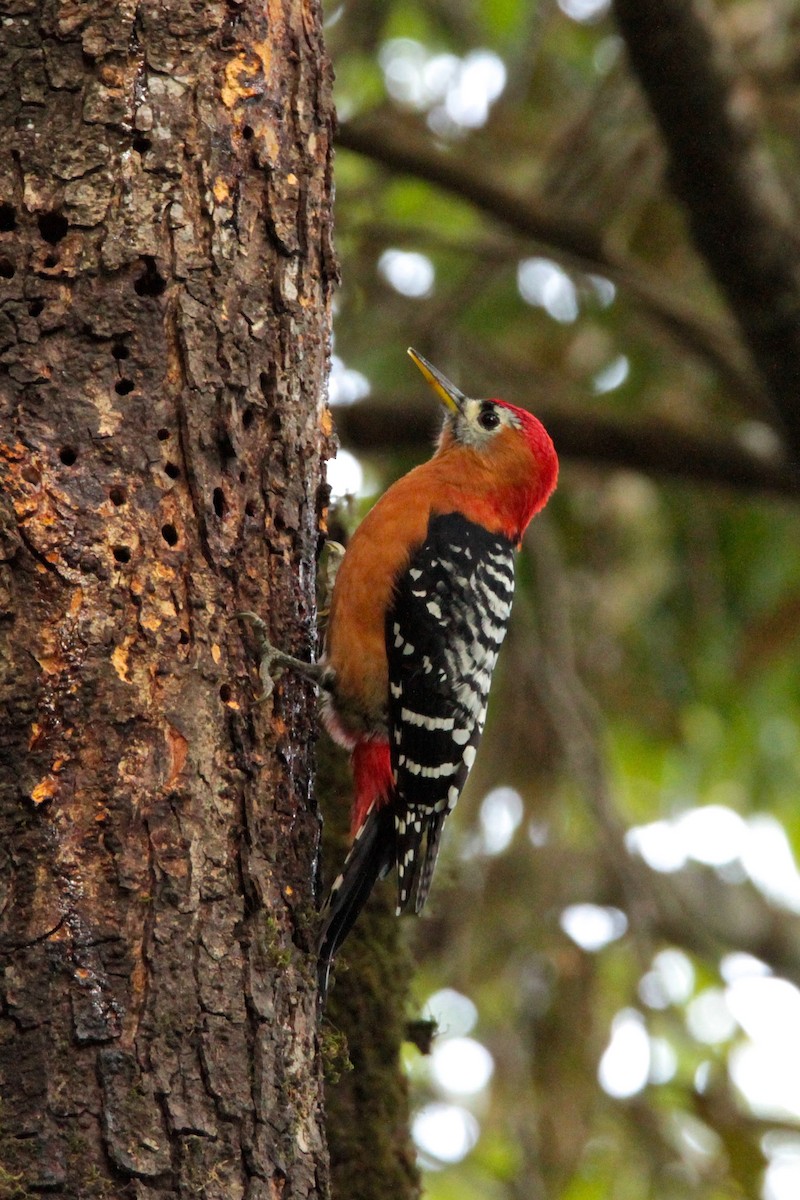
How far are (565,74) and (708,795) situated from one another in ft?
12.5

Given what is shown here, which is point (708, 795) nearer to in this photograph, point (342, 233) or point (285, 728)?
point (342, 233)

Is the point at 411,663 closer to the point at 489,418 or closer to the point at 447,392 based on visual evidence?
the point at 489,418

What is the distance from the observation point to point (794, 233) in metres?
5.11

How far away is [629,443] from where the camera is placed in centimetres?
608

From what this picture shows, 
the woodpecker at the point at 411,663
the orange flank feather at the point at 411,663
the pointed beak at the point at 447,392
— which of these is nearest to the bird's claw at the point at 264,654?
the woodpecker at the point at 411,663

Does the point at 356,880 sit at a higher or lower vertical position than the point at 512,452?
lower

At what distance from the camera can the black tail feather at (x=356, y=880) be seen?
3.33 meters

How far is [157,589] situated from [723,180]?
2955 millimetres

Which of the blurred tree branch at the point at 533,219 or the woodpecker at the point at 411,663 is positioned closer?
the woodpecker at the point at 411,663

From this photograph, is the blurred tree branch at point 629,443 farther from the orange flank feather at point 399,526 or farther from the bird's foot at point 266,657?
the bird's foot at point 266,657

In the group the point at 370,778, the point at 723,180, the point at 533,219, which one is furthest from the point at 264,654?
the point at 533,219

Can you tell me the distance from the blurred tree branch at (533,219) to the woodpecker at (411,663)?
4.63 ft

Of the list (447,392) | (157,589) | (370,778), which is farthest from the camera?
(447,392)

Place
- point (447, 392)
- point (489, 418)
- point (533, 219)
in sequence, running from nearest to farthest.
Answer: point (489, 418) < point (447, 392) < point (533, 219)
